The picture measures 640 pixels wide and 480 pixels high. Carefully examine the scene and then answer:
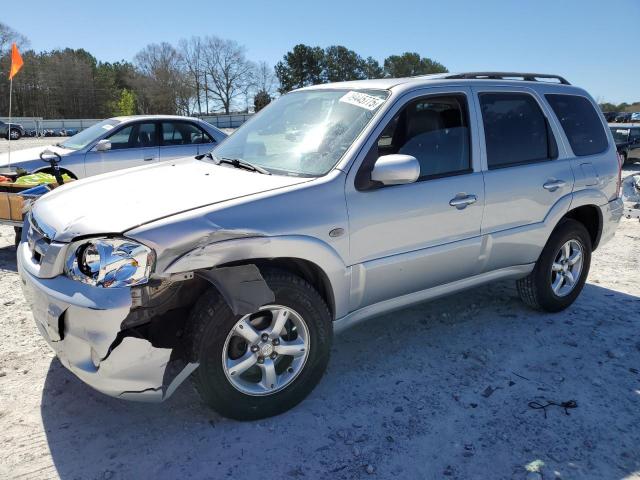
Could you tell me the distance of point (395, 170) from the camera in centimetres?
295

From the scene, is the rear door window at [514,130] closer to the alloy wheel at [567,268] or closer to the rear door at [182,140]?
the alloy wheel at [567,268]

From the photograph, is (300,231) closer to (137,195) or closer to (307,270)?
(307,270)

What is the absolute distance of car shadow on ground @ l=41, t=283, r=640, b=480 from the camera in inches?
101

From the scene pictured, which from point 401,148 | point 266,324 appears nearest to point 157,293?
point 266,324

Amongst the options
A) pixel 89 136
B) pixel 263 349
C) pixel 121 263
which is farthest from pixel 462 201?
pixel 89 136

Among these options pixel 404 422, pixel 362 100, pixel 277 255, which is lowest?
pixel 404 422

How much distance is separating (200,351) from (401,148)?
197 cm

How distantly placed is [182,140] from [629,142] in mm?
15807

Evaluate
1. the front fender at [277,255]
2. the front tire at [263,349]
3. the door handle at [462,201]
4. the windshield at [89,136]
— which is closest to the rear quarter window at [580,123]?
the door handle at [462,201]

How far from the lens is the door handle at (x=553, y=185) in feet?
13.2

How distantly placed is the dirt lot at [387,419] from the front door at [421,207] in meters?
0.60

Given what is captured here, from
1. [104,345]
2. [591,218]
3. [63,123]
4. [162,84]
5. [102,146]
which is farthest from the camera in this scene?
[162,84]

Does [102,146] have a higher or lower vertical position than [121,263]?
higher

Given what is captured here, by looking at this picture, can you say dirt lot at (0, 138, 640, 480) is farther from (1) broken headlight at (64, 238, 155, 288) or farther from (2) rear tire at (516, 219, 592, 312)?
(1) broken headlight at (64, 238, 155, 288)
